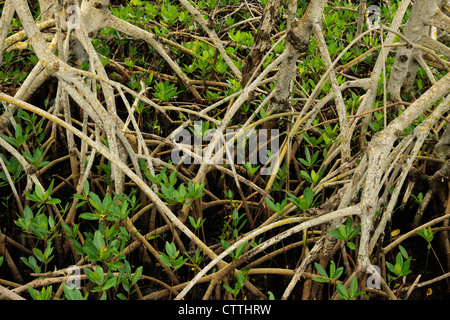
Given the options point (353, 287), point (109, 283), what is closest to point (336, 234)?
point (353, 287)

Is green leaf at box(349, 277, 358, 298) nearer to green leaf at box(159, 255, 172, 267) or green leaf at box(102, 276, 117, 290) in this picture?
green leaf at box(159, 255, 172, 267)

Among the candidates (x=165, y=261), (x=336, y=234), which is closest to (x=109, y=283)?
(x=165, y=261)

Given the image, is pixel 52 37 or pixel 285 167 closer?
pixel 285 167

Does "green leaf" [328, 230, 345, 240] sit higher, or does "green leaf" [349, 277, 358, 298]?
"green leaf" [328, 230, 345, 240]

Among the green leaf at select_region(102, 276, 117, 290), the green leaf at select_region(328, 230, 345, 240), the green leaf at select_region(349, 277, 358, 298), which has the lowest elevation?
the green leaf at select_region(349, 277, 358, 298)

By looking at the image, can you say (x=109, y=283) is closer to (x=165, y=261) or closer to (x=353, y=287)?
(x=165, y=261)

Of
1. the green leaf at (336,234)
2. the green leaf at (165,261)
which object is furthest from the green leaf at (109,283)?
the green leaf at (336,234)

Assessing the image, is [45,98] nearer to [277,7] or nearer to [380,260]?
[277,7]

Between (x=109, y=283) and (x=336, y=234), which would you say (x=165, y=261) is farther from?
(x=336, y=234)

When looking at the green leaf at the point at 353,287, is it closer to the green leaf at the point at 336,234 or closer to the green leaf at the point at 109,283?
the green leaf at the point at 336,234

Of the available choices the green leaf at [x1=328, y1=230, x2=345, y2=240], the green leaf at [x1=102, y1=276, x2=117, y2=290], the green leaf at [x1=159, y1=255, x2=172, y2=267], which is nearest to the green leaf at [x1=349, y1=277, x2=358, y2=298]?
the green leaf at [x1=328, y1=230, x2=345, y2=240]

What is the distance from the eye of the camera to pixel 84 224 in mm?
1495
